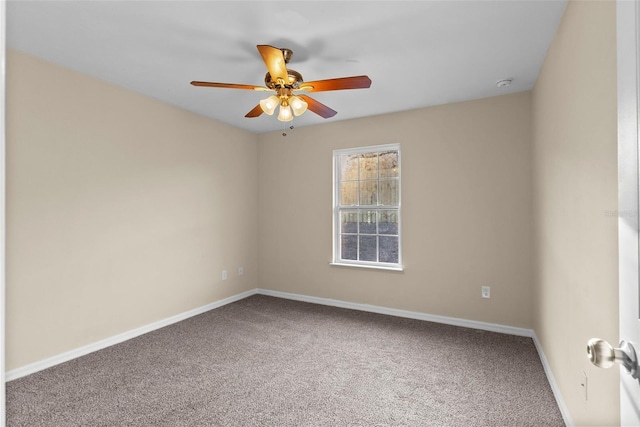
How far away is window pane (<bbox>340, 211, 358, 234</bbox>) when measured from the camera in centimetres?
434

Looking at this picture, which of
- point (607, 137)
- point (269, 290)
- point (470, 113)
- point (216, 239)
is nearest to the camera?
point (607, 137)

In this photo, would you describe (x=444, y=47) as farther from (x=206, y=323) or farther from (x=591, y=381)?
(x=206, y=323)

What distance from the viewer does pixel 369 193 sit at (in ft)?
13.9

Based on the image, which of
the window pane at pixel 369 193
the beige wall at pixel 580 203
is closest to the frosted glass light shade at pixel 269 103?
the beige wall at pixel 580 203

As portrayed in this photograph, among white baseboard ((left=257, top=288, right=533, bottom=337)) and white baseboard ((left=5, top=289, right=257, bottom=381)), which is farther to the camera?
A: white baseboard ((left=257, top=288, right=533, bottom=337))

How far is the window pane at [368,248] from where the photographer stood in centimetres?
420

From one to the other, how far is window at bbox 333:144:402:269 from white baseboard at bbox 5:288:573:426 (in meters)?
0.54

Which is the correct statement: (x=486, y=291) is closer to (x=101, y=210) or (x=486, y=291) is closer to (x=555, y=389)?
(x=555, y=389)

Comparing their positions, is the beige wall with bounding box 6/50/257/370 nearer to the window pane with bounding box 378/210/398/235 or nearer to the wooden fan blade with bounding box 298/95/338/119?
the wooden fan blade with bounding box 298/95/338/119

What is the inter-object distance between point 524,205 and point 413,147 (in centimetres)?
129

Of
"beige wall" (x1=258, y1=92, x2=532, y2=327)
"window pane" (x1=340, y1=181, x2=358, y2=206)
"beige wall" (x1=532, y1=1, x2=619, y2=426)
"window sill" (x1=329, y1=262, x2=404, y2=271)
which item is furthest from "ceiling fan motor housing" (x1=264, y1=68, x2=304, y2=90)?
"window sill" (x1=329, y1=262, x2=404, y2=271)

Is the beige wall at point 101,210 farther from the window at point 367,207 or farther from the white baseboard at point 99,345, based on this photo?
the window at point 367,207

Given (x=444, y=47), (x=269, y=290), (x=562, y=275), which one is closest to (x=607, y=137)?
(x=562, y=275)

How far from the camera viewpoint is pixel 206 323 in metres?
3.65
